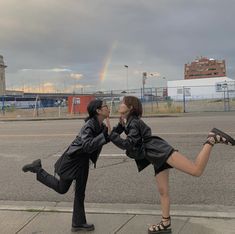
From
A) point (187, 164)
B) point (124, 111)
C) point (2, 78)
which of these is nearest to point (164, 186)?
point (187, 164)

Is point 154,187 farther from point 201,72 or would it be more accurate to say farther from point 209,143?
point 201,72

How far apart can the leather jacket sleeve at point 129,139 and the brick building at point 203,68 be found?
454 ft

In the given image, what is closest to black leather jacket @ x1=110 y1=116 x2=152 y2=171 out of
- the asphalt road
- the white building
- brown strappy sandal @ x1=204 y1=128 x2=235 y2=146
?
brown strappy sandal @ x1=204 y1=128 x2=235 y2=146

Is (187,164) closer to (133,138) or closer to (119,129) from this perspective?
(133,138)

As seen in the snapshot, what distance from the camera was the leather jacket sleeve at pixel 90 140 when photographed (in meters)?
4.77

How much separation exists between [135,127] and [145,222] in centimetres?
135

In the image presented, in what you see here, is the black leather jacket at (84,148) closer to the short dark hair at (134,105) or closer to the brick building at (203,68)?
the short dark hair at (134,105)

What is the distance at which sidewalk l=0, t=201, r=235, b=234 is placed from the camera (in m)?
5.14

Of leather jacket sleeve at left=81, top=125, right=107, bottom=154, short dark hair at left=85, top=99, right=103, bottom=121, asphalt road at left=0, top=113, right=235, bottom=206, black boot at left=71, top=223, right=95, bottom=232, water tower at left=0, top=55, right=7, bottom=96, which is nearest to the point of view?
leather jacket sleeve at left=81, top=125, right=107, bottom=154

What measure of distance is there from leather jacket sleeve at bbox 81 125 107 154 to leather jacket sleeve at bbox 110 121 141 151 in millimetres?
158

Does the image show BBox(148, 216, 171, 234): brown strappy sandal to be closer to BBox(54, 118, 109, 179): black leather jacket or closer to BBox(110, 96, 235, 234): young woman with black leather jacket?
BBox(110, 96, 235, 234): young woman with black leather jacket

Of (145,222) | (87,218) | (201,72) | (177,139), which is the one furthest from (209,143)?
(201,72)

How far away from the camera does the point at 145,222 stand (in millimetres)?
5387

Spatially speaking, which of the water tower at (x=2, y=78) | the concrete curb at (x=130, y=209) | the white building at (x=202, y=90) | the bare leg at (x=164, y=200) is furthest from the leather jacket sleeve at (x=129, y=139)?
the water tower at (x=2, y=78)
